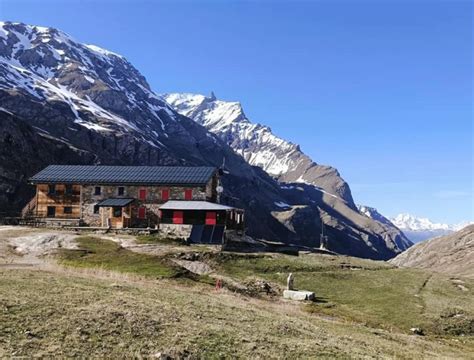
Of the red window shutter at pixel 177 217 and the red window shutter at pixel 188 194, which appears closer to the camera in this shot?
the red window shutter at pixel 177 217

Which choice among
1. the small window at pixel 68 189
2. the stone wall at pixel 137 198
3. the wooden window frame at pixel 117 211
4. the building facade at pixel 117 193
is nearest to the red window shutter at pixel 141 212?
the building facade at pixel 117 193

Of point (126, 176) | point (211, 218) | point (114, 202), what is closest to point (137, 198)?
point (114, 202)

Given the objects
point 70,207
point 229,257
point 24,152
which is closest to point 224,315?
point 229,257

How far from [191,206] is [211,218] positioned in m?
3.94

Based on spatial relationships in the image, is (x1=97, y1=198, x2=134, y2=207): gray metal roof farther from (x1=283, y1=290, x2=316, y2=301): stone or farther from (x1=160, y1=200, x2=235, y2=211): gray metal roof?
(x1=283, y1=290, x2=316, y2=301): stone

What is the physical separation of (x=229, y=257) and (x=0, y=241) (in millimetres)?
28833

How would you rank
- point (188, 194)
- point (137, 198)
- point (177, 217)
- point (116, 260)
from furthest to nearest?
point (137, 198)
point (188, 194)
point (177, 217)
point (116, 260)

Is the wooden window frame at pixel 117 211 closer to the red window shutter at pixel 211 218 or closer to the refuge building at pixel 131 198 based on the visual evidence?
the refuge building at pixel 131 198

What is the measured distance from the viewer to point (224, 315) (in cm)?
2745

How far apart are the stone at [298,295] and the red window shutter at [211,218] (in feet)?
91.9

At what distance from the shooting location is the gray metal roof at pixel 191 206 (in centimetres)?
7217

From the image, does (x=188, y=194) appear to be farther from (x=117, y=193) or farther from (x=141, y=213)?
(x=117, y=193)

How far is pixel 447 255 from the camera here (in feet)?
472

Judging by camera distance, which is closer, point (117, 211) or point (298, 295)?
point (298, 295)
